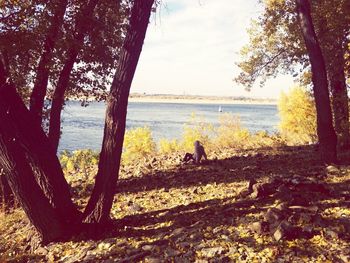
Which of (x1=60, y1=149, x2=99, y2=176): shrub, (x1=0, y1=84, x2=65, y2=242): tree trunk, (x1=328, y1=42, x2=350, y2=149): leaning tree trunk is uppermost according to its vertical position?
(x1=328, y1=42, x2=350, y2=149): leaning tree trunk

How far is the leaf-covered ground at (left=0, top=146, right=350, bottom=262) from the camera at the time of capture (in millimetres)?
5719

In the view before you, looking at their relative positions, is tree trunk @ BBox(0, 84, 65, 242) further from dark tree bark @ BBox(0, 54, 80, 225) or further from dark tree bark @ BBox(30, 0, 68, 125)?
dark tree bark @ BBox(30, 0, 68, 125)

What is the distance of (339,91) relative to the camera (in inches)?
575

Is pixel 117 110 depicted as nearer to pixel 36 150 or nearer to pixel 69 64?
pixel 36 150

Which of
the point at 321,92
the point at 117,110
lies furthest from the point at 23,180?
the point at 321,92

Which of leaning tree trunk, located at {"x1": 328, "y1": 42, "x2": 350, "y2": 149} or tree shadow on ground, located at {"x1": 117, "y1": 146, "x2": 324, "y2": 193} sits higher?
leaning tree trunk, located at {"x1": 328, "y1": 42, "x2": 350, "y2": 149}

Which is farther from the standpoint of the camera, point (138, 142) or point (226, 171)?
point (138, 142)

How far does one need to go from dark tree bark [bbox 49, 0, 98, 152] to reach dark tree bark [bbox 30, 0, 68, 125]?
1.33 ft

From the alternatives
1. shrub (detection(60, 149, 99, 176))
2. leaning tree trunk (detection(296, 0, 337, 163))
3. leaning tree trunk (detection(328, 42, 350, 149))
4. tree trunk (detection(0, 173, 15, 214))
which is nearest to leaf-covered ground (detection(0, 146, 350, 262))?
leaning tree trunk (detection(296, 0, 337, 163))

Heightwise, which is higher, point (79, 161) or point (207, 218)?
point (207, 218)

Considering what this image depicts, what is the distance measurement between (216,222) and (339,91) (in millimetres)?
10203

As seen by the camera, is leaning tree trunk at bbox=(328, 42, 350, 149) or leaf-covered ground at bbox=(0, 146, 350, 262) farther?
leaning tree trunk at bbox=(328, 42, 350, 149)

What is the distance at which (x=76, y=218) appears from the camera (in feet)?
23.6

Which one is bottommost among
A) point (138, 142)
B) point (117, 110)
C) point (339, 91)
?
point (138, 142)
